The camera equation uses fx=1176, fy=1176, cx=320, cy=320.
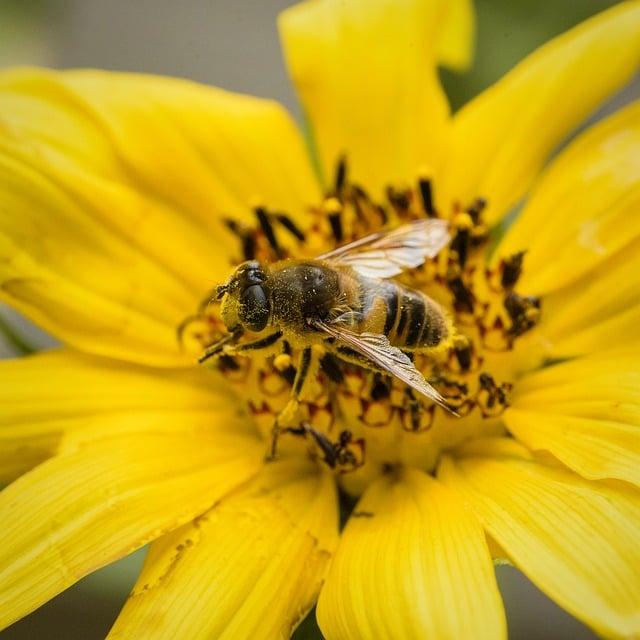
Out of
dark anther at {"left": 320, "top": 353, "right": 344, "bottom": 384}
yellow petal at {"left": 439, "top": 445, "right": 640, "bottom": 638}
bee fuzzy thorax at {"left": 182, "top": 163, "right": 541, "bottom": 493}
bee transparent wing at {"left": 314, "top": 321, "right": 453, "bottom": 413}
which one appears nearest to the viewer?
yellow petal at {"left": 439, "top": 445, "right": 640, "bottom": 638}

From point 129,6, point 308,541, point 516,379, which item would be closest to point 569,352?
point 516,379

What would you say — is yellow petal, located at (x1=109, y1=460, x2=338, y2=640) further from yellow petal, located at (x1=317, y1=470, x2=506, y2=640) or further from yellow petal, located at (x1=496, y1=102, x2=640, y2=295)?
yellow petal, located at (x1=496, y1=102, x2=640, y2=295)

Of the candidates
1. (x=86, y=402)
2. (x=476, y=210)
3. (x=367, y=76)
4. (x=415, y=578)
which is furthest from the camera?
(x=367, y=76)

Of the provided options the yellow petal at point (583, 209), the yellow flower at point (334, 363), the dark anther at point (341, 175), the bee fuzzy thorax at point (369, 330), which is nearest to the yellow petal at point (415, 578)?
the yellow flower at point (334, 363)

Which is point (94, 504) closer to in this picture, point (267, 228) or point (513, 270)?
point (267, 228)

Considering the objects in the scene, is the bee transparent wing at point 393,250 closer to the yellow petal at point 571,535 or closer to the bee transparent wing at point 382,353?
the bee transparent wing at point 382,353

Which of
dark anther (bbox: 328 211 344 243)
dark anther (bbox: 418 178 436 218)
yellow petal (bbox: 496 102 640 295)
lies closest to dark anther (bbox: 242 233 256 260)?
dark anther (bbox: 328 211 344 243)

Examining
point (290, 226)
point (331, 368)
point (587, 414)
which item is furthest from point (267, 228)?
point (587, 414)
